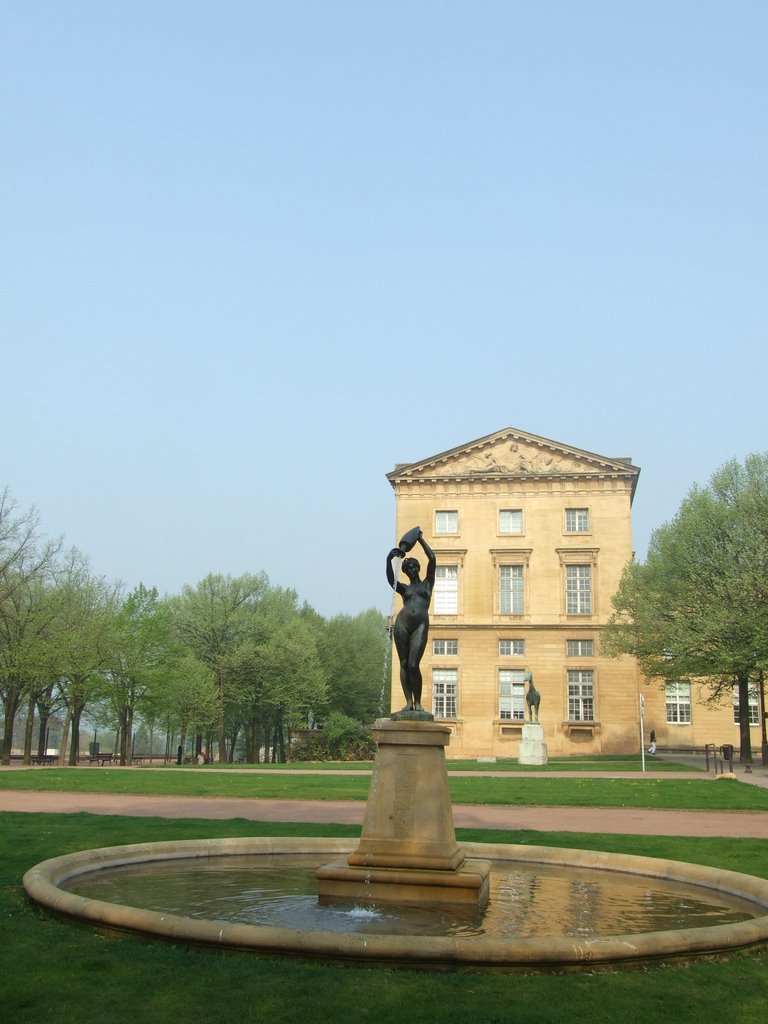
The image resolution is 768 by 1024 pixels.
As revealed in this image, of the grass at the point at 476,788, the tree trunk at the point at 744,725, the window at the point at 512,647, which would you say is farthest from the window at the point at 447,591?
the grass at the point at 476,788

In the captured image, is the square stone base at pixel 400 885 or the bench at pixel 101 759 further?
the bench at pixel 101 759

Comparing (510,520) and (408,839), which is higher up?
(510,520)

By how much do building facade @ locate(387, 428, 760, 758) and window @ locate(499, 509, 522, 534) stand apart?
3.8 inches

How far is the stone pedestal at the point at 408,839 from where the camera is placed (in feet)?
34.2

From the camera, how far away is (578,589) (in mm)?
65000

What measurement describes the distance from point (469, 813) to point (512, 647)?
141 feet

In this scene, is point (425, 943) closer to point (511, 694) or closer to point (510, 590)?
point (511, 694)

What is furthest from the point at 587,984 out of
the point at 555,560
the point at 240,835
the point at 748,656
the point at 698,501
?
the point at 555,560

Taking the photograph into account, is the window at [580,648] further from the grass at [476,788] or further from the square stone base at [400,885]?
the square stone base at [400,885]

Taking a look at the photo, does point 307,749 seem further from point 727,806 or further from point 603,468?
point 727,806

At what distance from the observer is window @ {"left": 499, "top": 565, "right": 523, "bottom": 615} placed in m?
65.3

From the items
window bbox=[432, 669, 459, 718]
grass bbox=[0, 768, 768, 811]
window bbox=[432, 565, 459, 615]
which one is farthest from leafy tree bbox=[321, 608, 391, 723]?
grass bbox=[0, 768, 768, 811]

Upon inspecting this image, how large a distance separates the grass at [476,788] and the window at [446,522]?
32.0 m

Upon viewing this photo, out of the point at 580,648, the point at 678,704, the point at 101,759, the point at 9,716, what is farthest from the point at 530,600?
the point at 9,716
